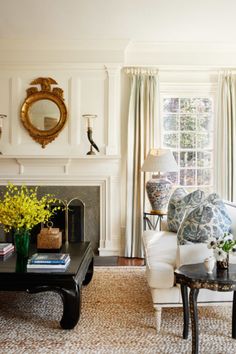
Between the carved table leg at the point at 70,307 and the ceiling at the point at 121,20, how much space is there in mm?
2913

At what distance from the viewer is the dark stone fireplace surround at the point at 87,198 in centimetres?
530

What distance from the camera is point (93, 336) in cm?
274

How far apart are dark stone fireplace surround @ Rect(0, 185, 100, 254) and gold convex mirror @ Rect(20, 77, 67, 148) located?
0.66 m

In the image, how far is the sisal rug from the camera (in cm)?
257

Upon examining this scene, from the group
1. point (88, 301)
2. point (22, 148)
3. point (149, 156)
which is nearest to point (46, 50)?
point (22, 148)

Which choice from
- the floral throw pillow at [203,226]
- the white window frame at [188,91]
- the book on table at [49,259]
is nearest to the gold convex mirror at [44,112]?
the white window frame at [188,91]

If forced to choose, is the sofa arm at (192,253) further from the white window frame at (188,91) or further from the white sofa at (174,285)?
the white window frame at (188,91)

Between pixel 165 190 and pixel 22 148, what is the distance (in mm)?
2075

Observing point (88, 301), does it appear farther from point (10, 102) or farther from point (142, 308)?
point (10, 102)

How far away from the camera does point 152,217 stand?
5.34m

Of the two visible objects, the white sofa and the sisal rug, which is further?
the white sofa

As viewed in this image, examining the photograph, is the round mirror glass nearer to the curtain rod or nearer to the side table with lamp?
the curtain rod

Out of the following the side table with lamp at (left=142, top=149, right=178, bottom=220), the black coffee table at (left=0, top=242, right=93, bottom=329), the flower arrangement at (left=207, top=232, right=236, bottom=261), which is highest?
the side table with lamp at (left=142, top=149, right=178, bottom=220)

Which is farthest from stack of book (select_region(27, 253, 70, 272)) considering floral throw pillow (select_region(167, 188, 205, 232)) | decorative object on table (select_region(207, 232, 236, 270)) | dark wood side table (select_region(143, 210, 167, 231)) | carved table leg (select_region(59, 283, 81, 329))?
dark wood side table (select_region(143, 210, 167, 231))
